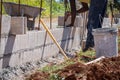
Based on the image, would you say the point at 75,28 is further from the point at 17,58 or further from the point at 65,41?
the point at 17,58

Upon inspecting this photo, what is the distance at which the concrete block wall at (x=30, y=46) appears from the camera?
24.1 feet

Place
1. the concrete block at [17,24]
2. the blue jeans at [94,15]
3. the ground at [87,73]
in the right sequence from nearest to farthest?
the ground at [87,73]
the concrete block at [17,24]
the blue jeans at [94,15]

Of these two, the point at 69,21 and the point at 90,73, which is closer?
the point at 90,73

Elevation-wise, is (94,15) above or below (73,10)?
below

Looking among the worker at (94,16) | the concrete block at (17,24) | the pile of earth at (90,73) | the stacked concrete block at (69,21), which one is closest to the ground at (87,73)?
the pile of earth at (90,73)

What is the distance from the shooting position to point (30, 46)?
834 centimetres

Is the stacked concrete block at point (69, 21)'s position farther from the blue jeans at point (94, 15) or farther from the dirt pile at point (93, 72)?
the dirt pile at point (93, 72)

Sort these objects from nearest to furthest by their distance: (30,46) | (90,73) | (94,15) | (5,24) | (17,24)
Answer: (90,73) < (5,24) < (17,24) < (30,46) < (94,15)

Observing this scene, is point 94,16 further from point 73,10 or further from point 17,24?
point 17,24

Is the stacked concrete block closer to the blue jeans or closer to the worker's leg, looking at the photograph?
the worker's leg

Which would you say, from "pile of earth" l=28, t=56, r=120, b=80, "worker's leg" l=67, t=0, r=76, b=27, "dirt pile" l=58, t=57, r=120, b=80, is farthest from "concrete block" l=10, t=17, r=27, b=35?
"worker's leg" l=67, t=0, r=76, b=27

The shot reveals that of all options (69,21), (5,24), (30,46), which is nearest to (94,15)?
(69,21)

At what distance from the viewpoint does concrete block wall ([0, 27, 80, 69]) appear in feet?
24.1

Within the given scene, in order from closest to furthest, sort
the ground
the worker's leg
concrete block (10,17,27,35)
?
the ground
concrete block (10,17,27,35)
the worker's leg
